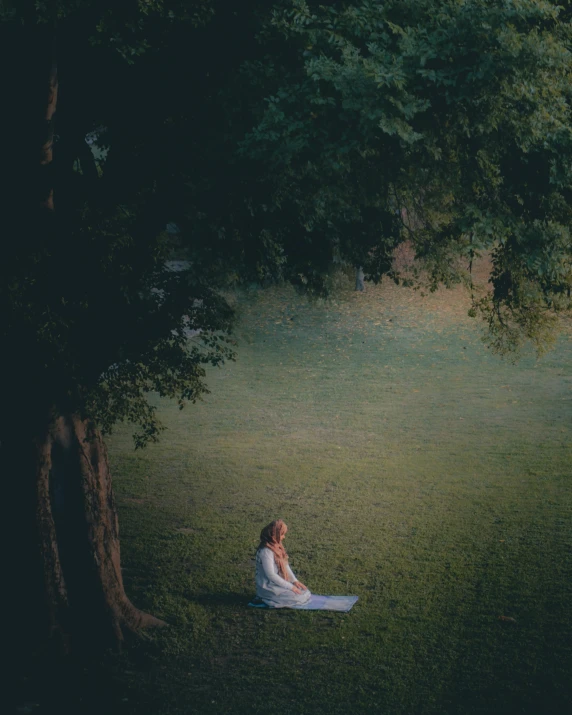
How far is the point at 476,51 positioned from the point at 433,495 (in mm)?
9117

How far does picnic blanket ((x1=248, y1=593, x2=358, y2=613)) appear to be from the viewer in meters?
11.2

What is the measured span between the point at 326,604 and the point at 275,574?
805mm

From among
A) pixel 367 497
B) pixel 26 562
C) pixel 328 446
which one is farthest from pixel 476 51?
pixel 328 446

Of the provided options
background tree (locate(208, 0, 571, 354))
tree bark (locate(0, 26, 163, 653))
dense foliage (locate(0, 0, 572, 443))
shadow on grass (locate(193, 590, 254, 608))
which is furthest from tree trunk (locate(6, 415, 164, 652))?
background tree (locate(208, 0, 571, 354))

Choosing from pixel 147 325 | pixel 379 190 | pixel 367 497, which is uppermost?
pixel 379 190

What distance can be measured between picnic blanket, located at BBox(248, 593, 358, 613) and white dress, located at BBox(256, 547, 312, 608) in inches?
3.0

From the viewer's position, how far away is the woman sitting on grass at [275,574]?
1117 centimetres

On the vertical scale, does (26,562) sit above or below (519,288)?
below

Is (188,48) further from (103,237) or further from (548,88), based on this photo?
(548,88)

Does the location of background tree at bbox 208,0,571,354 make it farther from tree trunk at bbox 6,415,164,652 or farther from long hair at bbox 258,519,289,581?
tree trunk at bbox 6,415,164,652

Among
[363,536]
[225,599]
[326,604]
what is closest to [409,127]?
[326,604]

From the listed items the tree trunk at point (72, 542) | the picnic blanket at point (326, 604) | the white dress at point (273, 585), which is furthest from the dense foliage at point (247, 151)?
the picnic blanket at point (326, 604)

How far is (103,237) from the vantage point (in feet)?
31.4

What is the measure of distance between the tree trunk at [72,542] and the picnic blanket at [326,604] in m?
1.63
